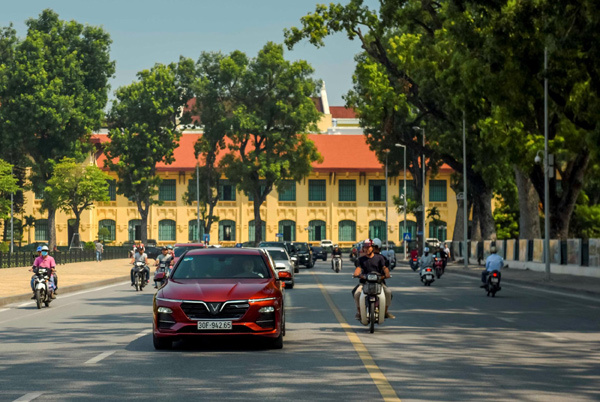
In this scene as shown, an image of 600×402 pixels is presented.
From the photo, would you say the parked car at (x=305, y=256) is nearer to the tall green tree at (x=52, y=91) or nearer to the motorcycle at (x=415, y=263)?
the motorcycle at (x=415, y=263)

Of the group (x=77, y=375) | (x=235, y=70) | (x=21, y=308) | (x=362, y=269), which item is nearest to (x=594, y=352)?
(x=362, y=269)

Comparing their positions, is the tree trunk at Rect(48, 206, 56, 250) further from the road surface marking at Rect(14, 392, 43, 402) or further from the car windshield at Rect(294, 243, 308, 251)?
the road surface marking at Rect(14, 392, 43, 402)

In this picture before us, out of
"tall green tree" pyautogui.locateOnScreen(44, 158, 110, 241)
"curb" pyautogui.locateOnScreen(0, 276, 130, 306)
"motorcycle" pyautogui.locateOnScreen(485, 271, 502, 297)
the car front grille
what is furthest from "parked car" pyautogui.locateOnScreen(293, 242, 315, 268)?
the car front grille

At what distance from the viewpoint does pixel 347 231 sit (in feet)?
367

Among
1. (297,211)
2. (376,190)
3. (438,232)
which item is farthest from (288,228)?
(438,232)

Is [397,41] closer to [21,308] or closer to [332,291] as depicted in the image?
[332,291]

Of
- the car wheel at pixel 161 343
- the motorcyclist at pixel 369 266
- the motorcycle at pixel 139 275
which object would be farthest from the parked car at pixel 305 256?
the car wheel at pixel 161 343

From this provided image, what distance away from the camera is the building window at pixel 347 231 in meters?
112

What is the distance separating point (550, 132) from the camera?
47156 mm

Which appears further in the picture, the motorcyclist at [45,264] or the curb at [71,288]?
the curb at [71,288]

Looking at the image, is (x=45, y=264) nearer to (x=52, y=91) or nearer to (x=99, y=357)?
(x=99, y=357)

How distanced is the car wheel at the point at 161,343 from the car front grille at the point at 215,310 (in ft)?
2.07

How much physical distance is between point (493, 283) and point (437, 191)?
80960 mm

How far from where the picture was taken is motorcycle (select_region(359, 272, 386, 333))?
18266mm
